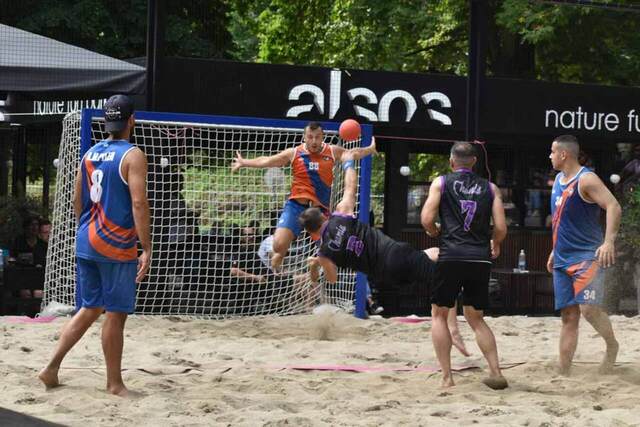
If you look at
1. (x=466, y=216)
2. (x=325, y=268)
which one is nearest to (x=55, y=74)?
(x=325, y=268)

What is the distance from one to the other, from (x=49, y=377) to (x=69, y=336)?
1.00 ft

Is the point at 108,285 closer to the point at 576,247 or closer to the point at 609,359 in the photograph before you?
the point at 576,247

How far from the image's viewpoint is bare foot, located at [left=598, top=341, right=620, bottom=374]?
8.02 m

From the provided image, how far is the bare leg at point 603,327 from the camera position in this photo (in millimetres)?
7828

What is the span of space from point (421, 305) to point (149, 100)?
15.9 feet

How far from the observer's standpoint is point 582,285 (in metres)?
7.79

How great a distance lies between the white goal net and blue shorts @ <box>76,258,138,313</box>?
4302mm

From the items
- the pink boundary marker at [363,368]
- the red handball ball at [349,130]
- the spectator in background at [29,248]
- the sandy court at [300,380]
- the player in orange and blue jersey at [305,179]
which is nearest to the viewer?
the sandy court at [300,380]

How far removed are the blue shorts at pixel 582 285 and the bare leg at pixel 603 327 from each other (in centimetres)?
7

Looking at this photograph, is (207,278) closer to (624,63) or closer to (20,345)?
(20,345)

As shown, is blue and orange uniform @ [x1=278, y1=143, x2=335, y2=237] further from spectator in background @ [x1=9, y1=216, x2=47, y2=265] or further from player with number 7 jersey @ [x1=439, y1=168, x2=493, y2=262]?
spectator in background @ [x1=9, y1=216, x2=47, y2=265]

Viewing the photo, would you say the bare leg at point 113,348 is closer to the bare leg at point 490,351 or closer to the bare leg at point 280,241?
the bare leg at point 490,351

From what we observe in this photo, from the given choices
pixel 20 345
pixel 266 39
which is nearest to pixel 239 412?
pixel 20 345

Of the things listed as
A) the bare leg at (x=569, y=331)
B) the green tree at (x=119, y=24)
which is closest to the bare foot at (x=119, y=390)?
the bare leg at (x=569, y=331)
